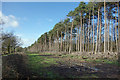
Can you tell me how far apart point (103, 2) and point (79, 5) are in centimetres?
647

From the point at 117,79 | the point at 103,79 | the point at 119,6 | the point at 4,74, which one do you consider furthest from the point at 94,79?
the point at 119,6

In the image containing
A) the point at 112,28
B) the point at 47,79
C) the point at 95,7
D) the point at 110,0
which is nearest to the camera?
the point at 47,79

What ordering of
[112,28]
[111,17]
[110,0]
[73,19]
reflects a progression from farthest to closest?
[73,19] < [112,28] < [111,17] < [110,0]

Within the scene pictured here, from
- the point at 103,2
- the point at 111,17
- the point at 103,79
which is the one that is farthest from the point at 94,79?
the point at 111,17

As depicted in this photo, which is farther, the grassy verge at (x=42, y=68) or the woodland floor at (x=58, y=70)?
the grassy verge at (x=42, y=68)

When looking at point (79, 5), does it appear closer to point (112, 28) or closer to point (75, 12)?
point (75, 12)

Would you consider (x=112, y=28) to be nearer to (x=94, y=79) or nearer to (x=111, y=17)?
(x=111, y=17)

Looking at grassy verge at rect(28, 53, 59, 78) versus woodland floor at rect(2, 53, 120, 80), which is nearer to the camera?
woodland floor at rect(2, 53, 120, 80)

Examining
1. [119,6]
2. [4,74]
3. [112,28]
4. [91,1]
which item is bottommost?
[4,74]

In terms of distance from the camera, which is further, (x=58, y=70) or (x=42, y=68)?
(x=42, y=68)

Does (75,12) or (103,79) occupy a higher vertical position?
(75,12)

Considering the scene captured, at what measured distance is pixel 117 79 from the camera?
12.7ft

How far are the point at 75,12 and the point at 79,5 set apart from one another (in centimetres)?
207

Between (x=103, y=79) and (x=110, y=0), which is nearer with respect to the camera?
(x=103, y=79)
